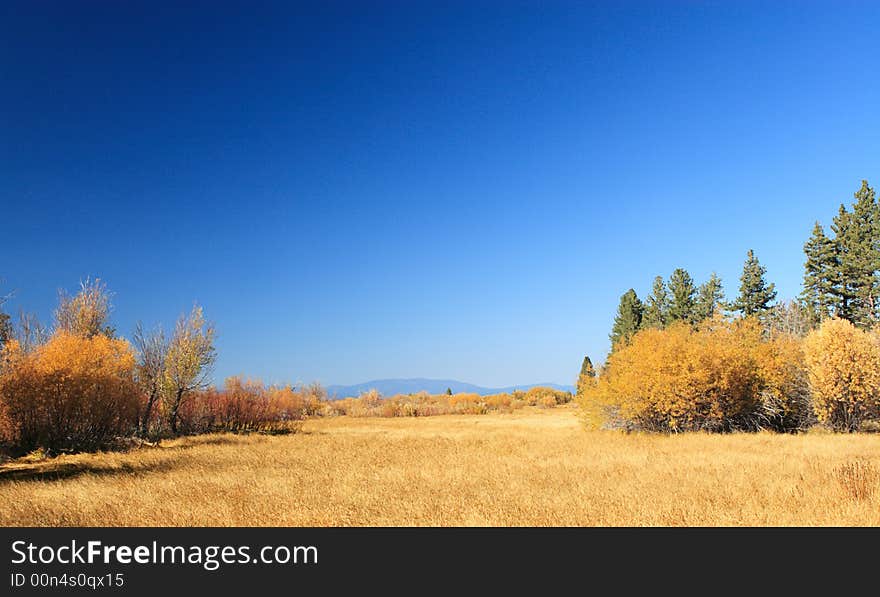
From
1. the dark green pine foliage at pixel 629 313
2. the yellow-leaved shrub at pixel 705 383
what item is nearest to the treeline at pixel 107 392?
the yellow-leaved shrub at pixel 705 383

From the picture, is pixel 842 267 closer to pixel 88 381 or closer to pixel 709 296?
pixel 709 296

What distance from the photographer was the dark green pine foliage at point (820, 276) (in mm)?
45406

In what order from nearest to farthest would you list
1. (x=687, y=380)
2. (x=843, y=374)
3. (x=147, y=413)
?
(x=687, y=380) < (x=843, y=374) < (x=147, y=413)

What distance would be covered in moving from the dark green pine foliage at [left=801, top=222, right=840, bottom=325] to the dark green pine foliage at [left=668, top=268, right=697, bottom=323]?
10.6 metres

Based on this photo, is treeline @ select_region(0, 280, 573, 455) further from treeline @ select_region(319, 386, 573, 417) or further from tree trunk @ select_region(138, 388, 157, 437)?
treeline @ select_region(319, 386, 573, 417)

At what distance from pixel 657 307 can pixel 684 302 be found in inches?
181

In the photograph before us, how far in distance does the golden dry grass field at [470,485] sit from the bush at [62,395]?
7.26 ft

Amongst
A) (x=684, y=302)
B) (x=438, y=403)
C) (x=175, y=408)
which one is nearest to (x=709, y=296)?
(x=684, y=302)

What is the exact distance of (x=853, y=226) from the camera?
44.1 metres

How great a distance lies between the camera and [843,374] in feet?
76.0

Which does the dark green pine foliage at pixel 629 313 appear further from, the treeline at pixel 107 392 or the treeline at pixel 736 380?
the treeline at pixel 107 392

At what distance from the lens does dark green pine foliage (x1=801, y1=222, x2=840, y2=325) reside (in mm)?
45406
